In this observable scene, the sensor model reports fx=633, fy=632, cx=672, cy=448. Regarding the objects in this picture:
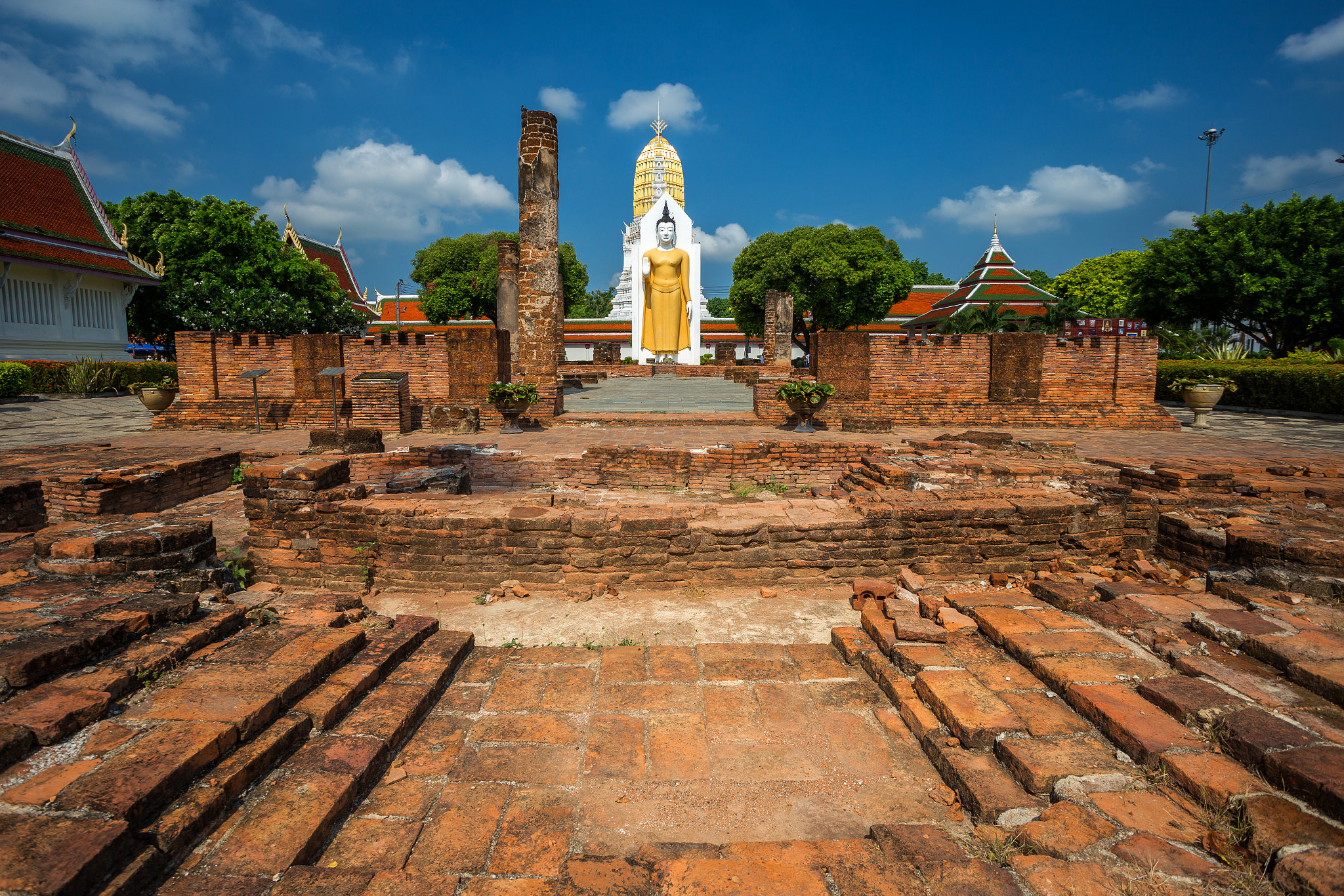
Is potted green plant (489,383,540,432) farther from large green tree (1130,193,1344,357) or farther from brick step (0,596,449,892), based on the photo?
large green tree (1130,193,1344,357)

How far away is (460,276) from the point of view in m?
36.4

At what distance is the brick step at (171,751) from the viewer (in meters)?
1.59

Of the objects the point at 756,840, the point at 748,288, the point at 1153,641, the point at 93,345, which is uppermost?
the point at 748,288

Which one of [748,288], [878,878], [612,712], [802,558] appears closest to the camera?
[878,878]

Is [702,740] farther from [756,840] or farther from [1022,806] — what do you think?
[1022,806]

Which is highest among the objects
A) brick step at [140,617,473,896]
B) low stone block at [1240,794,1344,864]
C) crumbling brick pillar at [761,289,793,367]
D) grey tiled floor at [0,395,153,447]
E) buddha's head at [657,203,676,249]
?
buddha's head at [657,203,676,249]

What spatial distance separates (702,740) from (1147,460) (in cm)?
821

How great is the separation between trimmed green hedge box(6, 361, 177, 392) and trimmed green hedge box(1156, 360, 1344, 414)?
31.4 m

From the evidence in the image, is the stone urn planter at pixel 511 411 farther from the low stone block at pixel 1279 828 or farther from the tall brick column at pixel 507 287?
the low stone block at pixel 1279 828

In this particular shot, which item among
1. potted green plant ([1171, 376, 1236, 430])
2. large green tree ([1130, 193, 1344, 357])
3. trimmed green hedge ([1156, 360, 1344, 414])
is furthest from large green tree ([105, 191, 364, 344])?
large green tree ([1130, 193, 1344, 357])

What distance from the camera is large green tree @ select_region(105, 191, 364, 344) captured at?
22375 millimetres

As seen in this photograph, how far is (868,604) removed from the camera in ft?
12.5

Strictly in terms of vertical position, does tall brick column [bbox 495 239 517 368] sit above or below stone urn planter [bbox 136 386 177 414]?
above

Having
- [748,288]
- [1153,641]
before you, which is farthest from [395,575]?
[748,288]
